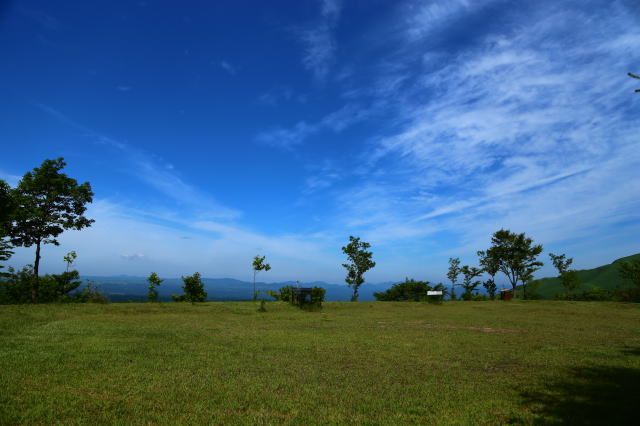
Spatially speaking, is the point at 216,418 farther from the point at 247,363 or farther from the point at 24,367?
the point at 24,367

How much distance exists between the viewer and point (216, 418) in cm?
652

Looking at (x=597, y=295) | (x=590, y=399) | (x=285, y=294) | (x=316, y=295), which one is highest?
(x=316, y=295)

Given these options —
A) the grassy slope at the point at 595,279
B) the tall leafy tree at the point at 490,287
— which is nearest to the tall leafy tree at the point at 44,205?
the tall leafy tree at the point at 490,287

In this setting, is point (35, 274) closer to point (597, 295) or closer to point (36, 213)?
point (36, 213)

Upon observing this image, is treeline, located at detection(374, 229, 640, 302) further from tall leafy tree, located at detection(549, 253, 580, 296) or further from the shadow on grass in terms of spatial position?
the shadow on grass

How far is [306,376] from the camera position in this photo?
9477 mm

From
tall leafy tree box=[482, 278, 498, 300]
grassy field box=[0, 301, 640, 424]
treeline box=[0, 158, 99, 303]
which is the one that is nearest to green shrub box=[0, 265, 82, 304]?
treeline box=[0, 158, 99, 303]

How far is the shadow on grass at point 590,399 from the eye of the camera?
6625 mm

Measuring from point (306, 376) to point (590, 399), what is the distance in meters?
6.47

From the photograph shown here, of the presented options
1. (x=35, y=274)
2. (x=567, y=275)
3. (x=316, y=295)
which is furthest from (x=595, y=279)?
(x=35, y=274)

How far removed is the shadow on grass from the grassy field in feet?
0.13

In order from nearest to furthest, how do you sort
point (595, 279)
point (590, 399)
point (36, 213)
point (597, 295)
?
point (590, 399)
point (36, 213)
point (597, 295)
point (595, 279)

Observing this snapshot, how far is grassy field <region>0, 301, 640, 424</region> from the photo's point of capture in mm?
6820

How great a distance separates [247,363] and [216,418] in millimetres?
4354
